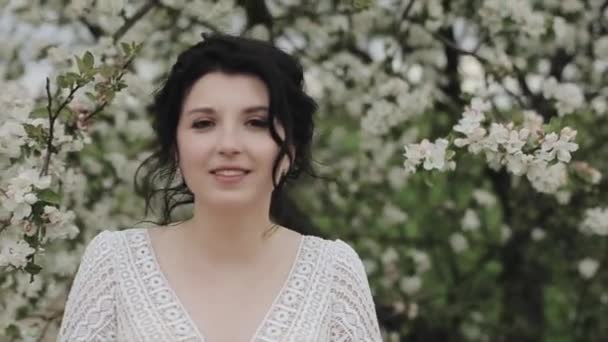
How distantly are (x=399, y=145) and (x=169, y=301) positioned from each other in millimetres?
2524

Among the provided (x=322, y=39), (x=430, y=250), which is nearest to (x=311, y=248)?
(x=322, y=39)

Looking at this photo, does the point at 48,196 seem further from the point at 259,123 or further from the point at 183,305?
the point at 259,123

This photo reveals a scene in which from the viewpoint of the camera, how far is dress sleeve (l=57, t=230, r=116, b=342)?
2.36 metres

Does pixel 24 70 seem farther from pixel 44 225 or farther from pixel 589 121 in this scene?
pixel 589 121

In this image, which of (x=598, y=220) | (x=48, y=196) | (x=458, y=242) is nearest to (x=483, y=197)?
(x=458, y=242)

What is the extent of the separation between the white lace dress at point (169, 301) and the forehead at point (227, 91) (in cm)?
33

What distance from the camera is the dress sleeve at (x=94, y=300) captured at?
7.75 ft

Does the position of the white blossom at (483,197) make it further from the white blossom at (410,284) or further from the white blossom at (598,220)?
the white blossom at (598,220)

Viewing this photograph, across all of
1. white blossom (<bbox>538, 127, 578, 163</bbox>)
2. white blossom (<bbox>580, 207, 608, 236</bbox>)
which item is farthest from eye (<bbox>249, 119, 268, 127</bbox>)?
white blossom (<bbox>580, 207, 608, 236</bbox>)

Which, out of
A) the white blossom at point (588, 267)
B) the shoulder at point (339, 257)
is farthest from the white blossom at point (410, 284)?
the shoulder at point (339, 257)

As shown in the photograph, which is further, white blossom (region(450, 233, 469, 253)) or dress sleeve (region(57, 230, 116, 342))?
white blossom (region(450, 233, 469, 253))

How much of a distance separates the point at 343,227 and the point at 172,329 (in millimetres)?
2767

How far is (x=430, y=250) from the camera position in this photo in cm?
527

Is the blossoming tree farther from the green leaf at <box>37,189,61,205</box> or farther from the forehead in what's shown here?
the forehead
